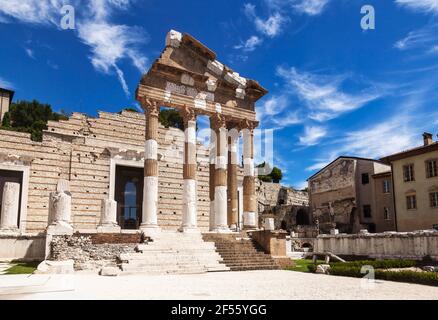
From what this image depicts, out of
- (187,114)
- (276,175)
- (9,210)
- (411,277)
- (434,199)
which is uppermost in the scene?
(276,175)

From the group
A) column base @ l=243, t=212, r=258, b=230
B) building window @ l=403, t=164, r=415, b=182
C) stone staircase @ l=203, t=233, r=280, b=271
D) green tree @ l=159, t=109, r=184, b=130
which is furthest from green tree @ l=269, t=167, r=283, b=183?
stone staircase @ l=203, t=233, r=280, b=271

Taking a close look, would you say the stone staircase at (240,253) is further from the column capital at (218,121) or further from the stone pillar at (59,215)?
the stone pillar at (59,215)

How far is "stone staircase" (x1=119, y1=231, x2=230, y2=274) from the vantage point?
1554 cm

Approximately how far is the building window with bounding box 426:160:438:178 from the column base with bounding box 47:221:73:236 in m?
25.2

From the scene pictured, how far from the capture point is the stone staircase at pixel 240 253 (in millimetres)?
17594

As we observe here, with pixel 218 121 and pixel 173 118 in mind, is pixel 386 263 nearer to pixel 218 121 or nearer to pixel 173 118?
pixel 218 121

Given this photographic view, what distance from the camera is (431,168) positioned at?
1144 inches

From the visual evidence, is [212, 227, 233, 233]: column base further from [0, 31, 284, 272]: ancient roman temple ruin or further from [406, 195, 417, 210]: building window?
[406, 195, 417, 210]: building window

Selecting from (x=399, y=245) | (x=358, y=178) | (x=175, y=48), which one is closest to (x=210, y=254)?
(x=399, y=245)

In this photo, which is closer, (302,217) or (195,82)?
(195,82)

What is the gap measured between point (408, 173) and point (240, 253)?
18.7m

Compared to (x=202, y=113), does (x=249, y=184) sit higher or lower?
lower

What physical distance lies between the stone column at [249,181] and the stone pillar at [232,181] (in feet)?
1.96

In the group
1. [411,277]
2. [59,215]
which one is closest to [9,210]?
[59,215]
